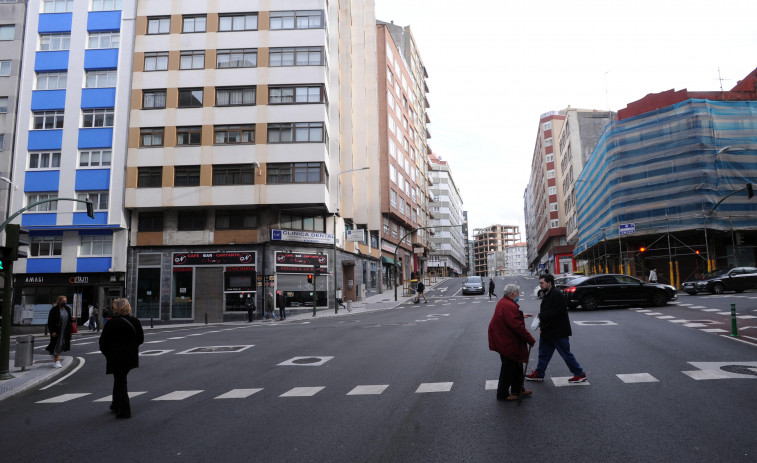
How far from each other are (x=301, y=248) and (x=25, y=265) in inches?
695

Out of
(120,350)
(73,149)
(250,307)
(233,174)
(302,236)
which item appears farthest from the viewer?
(73,149)

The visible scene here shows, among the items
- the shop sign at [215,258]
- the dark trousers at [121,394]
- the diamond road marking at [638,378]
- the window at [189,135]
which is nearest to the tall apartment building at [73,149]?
the window at [189,135]

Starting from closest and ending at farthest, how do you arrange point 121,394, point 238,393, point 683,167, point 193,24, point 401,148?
point 121,394, point 238,393, point 683,167, point 193,24, point 401,148

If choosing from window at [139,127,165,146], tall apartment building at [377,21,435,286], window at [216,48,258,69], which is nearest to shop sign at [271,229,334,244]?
tall apartment building at [377,21,435,286]

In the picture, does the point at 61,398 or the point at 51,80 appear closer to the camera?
the point at 61,398

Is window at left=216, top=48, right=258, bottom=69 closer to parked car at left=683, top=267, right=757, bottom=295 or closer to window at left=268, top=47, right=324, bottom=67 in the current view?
window at left=268, top=47, right=324, bottom=67

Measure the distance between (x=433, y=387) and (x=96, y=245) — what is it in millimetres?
30896

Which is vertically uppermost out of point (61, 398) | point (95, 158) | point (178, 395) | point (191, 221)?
point (95, 158)

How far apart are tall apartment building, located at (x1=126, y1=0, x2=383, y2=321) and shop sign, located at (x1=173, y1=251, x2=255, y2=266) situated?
0.06 m

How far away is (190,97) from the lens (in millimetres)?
32906

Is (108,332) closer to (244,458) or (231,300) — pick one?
(244,458)

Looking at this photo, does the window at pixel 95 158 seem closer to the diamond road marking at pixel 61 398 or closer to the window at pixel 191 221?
the window at pixel 191 221

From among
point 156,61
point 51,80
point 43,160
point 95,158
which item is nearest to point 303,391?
point 95,158

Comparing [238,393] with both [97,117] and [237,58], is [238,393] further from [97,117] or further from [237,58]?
[97,117]
